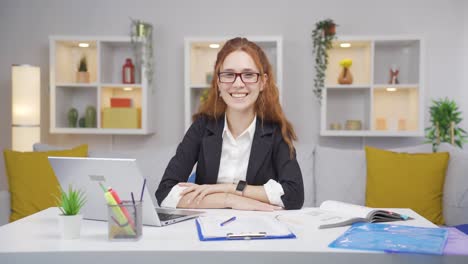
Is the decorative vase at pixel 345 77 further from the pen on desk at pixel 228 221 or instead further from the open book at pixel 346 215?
the pen on desk at pixel 228 221

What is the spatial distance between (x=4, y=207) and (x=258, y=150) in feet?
6.17

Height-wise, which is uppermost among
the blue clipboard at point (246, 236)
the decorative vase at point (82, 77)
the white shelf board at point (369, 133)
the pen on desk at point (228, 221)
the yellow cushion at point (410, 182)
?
the decorative vase at point (82, 77)

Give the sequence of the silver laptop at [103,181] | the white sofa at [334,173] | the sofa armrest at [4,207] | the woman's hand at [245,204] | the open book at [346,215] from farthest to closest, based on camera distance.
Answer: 1. the sofa armrest at [4,207]
2. the white sofa at [334,173]
3. the woman's hand at [245,204]
4. the open book at [346,215]
5. the silver laptop at [103,181]

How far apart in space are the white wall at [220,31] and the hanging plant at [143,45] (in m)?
0.16

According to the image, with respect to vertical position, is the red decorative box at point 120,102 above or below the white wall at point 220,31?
below

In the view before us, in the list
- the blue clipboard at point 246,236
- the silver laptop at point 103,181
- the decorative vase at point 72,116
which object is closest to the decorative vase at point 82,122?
the decorative vase at point 72,116

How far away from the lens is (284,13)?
14.3 feet

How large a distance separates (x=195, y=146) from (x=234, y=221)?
840mm

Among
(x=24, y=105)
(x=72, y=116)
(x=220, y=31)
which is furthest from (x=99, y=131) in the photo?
(x=220, y=31)

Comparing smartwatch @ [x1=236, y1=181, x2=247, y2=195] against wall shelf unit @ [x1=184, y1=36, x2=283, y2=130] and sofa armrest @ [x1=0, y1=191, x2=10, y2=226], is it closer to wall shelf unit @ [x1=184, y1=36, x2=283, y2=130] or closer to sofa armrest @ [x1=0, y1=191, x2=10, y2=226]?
sofa armrest @ [x1=0, y1=191, x2=10, y2=226]

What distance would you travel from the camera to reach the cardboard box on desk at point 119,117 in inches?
162

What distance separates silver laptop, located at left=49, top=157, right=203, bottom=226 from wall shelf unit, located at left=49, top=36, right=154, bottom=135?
2.64 metres

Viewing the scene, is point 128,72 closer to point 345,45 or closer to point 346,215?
point 345,45

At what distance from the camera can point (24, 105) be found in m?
A: 4.00
